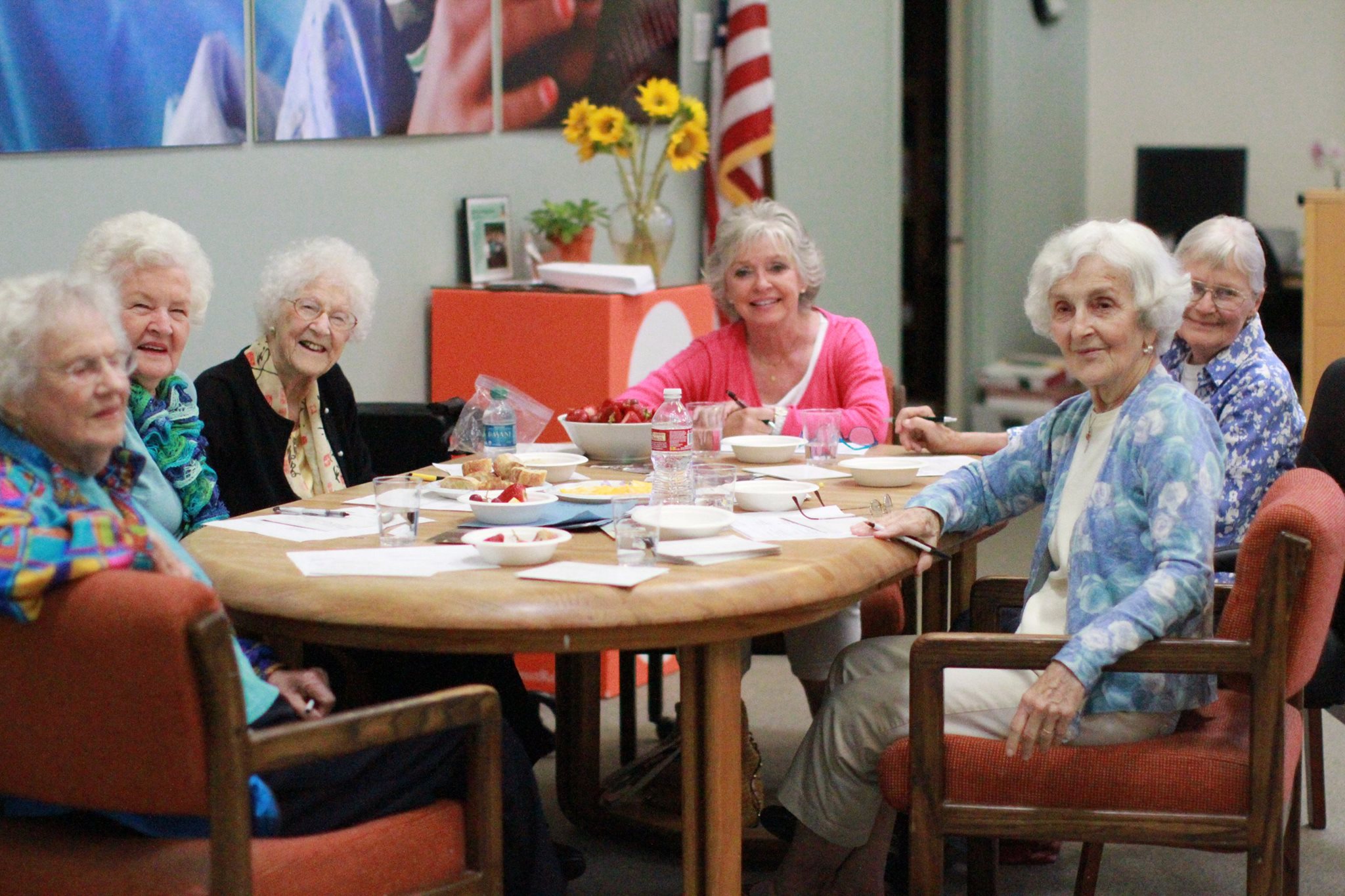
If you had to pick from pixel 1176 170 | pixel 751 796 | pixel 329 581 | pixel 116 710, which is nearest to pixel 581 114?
pixel 751 796

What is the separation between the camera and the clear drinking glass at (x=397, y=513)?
2146 millimetres

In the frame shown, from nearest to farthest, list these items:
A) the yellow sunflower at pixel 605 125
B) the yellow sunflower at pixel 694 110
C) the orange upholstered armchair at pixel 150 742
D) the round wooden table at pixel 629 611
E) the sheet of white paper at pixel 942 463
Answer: the orange upholstered armchair at pixel 150 742, the round wooden table at pixel 629 611, the sheet of white paper at pixel 942 463, the yellow sunflower at pixel 605 125, the yellow sunflower at pixel 694 110

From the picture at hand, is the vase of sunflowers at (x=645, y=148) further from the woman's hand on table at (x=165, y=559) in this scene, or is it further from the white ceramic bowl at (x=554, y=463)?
the woman's hand on table at (x=165, y=559)

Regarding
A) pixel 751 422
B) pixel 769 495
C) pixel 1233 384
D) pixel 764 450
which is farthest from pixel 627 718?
pixel 1233 384

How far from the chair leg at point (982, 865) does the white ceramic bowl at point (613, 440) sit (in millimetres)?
975

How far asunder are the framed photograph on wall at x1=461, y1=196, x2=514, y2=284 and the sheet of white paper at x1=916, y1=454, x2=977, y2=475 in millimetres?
1996

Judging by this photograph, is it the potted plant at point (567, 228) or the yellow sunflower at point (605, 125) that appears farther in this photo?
the potted plant at point (567, 228)

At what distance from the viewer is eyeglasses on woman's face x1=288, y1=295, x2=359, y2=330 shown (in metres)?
2.86

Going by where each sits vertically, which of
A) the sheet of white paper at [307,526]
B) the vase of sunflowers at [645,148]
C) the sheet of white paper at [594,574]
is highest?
the vase of sunflowers at [645,148]

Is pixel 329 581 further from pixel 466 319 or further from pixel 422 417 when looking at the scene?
pixel 466 319

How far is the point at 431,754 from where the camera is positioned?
5.97 feet

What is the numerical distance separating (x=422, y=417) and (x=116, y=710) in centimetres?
197

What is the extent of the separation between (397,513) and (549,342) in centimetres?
215

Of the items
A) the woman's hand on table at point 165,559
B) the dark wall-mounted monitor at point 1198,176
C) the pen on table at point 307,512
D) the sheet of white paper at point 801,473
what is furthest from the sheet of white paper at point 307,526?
the dark wall-mounted monitor at point 1198,176
